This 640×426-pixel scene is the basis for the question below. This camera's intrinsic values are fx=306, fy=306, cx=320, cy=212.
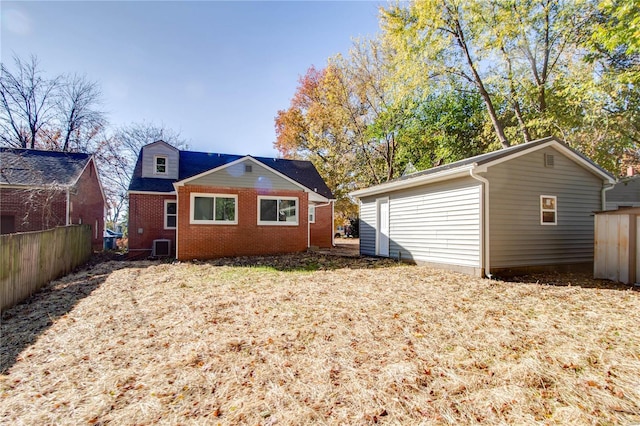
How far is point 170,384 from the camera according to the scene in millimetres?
2996

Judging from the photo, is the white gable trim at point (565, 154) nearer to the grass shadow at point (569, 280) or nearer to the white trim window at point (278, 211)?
the grass shadow at point (569, 280)

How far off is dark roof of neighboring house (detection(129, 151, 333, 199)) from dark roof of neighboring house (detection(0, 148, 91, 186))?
2.73 metres

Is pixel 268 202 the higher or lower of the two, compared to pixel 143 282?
higher

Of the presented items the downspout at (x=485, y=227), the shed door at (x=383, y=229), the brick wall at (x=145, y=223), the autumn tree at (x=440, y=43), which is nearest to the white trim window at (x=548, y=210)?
the downspout at (x=485, y=227)

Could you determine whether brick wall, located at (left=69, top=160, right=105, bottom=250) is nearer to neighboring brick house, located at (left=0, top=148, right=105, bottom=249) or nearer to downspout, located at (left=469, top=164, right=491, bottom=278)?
neighboring brick house, located at (left=0, top=148, right=105, bottom=249)

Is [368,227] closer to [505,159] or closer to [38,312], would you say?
[505,159]

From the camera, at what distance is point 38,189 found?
12.6m

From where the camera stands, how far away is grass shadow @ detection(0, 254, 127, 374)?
4124mm

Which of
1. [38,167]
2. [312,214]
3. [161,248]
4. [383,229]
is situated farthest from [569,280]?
[38,167]

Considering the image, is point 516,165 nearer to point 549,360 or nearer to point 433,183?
point 433,183

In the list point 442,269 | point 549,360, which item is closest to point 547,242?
point 442,269

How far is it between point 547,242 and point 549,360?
287 inches

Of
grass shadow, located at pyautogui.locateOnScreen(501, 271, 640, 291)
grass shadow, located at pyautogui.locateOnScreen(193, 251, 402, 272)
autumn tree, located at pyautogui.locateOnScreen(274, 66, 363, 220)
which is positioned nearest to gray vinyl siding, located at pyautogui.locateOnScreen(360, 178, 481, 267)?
grass shadow, located at pyautogui.locateOnScreen(193, 251, 402, 272)

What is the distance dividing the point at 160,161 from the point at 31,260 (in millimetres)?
9458
